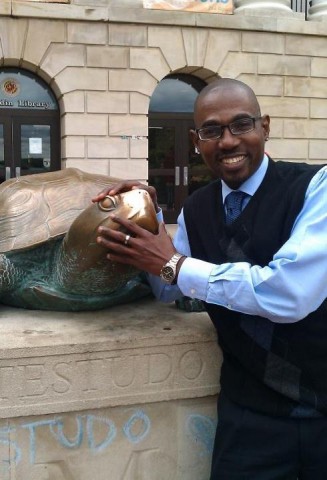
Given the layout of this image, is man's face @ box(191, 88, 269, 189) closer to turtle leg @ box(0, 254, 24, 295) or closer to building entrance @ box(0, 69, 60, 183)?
turtle leg @ box(0, 254, 24, 295)

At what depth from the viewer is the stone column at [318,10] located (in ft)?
39.6

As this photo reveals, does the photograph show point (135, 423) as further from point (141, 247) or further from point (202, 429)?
point (141, 247)

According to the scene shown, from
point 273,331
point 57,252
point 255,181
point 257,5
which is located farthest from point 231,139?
point 257,5

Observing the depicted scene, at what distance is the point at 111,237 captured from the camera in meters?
1.54

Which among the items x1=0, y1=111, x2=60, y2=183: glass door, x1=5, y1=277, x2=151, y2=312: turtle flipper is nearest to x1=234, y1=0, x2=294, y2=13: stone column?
x1=0, y1=111, x2=60, y2=183: glass door

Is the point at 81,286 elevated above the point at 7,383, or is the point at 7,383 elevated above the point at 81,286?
the point at 81,286

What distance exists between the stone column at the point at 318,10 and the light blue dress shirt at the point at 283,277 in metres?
12.3

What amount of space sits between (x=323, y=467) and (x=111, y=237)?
90 cm

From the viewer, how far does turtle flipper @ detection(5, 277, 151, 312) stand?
78.4 inches

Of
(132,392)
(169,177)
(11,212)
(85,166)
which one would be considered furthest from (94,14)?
(132,392)

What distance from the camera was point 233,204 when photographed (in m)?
1.55

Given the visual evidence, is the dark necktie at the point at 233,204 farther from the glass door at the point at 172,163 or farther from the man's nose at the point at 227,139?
the glass door at the point at 172,163

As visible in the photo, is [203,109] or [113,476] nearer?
[203,109]

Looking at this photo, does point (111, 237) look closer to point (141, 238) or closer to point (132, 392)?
point (141, 238)
